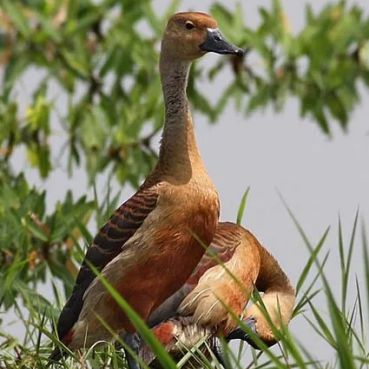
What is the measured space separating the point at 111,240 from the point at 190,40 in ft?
1.99

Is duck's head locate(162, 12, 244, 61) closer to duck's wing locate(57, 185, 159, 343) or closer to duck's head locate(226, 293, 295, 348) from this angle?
duck's wing locate(57, 185, 159, 343)

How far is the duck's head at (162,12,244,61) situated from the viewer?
4691 mm

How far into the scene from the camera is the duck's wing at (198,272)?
4836 millimetres

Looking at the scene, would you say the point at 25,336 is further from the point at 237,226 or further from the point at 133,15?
the point at 133,15

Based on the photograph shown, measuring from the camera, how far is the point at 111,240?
4.75 m

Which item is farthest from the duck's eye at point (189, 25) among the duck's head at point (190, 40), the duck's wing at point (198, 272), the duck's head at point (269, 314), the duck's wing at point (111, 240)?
the duck's head at point (269, 314)

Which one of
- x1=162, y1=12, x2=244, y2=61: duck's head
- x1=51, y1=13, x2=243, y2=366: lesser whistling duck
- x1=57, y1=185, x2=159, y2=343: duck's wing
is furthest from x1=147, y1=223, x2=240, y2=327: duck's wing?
x1=162, y1=12, x2=244, y2=61: duck's head

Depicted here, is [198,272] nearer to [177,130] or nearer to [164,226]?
[164,226]

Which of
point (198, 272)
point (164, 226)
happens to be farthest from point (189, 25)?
point (198, 272)

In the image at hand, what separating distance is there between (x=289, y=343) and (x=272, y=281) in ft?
5.63

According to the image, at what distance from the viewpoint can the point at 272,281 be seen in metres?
5.36

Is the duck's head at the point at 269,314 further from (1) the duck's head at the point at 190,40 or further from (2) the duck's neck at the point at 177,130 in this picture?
(1) the duck's head at the point at 190,40

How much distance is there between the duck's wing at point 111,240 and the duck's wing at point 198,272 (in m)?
0.22

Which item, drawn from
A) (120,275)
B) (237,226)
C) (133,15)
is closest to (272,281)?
(237,226)
